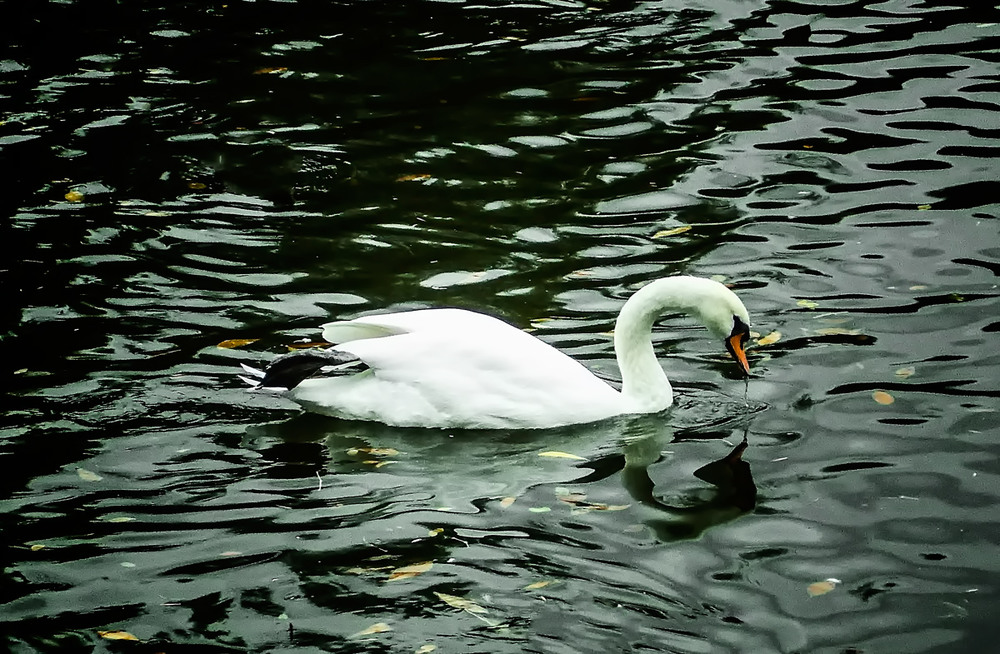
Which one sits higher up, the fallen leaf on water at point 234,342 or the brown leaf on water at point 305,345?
the fallen leaf on water at point 234,342

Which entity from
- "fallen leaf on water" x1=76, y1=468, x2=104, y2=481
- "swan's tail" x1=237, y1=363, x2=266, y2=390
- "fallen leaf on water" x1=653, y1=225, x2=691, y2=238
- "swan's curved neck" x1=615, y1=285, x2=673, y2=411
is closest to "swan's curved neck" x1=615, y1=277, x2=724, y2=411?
"swan's curved neck" x1=615, y1=285, x2=673, y2=411

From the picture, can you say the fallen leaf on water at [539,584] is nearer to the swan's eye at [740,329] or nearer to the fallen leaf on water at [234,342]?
the swan's eye at [740,329]

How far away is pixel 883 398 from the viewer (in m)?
6.73

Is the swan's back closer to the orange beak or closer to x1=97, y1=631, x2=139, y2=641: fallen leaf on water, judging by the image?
the orange beak

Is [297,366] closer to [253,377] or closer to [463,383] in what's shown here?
[253,377]

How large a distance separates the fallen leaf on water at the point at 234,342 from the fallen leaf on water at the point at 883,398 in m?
3.51

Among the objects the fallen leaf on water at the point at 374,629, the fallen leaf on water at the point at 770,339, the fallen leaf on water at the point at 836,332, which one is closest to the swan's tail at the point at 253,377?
the fallen leaf on water at the point at 374,629

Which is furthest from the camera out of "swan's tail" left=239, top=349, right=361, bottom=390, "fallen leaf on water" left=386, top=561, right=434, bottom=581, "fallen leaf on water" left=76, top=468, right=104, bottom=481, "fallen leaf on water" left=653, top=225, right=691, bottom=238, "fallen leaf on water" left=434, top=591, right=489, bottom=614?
"fallen leaf on water" left=653, top=225, right=691, bottom=238

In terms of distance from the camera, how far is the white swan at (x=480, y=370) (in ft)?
21.5

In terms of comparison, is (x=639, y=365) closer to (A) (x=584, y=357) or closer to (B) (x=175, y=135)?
(A) (x=584, y=357)

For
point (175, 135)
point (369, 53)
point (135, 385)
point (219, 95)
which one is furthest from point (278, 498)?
point (369, 53)

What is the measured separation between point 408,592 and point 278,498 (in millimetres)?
1023

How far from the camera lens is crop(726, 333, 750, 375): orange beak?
22.1ft

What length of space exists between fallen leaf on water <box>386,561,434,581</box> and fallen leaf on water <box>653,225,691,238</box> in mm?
4092
